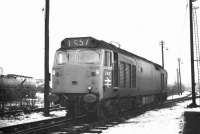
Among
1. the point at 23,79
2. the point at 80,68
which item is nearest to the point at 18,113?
the point at 80,68

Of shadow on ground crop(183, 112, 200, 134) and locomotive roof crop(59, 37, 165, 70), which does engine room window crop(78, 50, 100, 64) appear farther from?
shadow on ground crop(183, 112, 200, 134)

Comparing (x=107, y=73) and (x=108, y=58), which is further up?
(x=108, y=58)

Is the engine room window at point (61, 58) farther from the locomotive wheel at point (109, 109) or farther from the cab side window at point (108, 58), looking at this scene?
the locomotive wheel at point (109, 109)

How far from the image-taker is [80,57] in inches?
572

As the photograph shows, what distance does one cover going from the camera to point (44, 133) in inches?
436

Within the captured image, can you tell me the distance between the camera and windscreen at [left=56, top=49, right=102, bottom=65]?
1434cm

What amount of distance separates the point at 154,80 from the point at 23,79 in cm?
1654

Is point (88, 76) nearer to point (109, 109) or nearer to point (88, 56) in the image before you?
point (88, 56)

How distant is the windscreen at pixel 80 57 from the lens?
14336mm

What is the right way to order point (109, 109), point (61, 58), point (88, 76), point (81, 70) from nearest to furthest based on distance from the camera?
point (88, 76) → point (81, 70) → point (61, 58) → point (109, 109)

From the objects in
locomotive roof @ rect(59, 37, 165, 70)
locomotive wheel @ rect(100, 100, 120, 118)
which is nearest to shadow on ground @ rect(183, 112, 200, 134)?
locomotive wheel @ rect(100, 100, 120, 118)

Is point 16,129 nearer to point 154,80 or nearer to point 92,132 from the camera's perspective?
point 92,132

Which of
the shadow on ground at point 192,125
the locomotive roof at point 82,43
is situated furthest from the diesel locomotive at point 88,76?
the shadow on ground at point 192,125

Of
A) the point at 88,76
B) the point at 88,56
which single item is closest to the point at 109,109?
the point at 88,76
